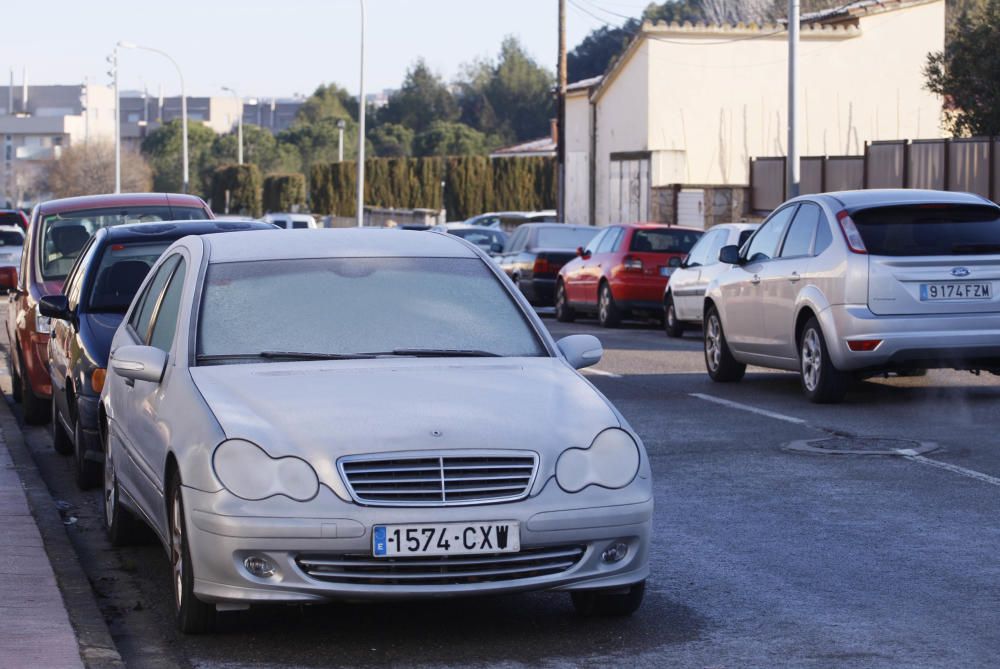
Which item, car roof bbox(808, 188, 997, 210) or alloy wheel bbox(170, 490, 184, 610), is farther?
car roof bbox(808, 188, 997, 210)

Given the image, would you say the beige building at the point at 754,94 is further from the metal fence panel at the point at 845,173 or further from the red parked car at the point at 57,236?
the red parked car at the point at 57,236

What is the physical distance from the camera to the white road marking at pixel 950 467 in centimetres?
988

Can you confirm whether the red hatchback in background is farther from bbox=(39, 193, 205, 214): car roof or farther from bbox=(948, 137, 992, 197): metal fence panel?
bbox=(39, 193, 205, 214): car roof

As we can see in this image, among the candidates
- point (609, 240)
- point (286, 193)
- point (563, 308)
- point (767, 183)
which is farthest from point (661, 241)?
point (286, 193)

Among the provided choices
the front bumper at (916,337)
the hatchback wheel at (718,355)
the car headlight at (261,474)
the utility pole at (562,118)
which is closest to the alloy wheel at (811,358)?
the front bumper at (916,337)

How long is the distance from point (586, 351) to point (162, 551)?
2.42m

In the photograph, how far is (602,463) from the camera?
245 inches

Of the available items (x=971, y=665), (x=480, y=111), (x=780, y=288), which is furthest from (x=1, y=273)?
(x=480, y=111)

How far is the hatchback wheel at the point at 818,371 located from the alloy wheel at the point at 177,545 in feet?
26.8

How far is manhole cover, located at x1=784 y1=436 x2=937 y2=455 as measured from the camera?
11.1 meters

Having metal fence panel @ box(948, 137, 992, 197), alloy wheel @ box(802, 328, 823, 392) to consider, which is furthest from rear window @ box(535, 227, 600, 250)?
alloy wheel @ box(802, 328, 823, 392)

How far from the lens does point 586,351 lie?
7496 mm

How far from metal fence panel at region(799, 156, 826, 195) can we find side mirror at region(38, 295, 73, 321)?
24.7 metres

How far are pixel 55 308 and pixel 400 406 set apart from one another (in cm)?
500
